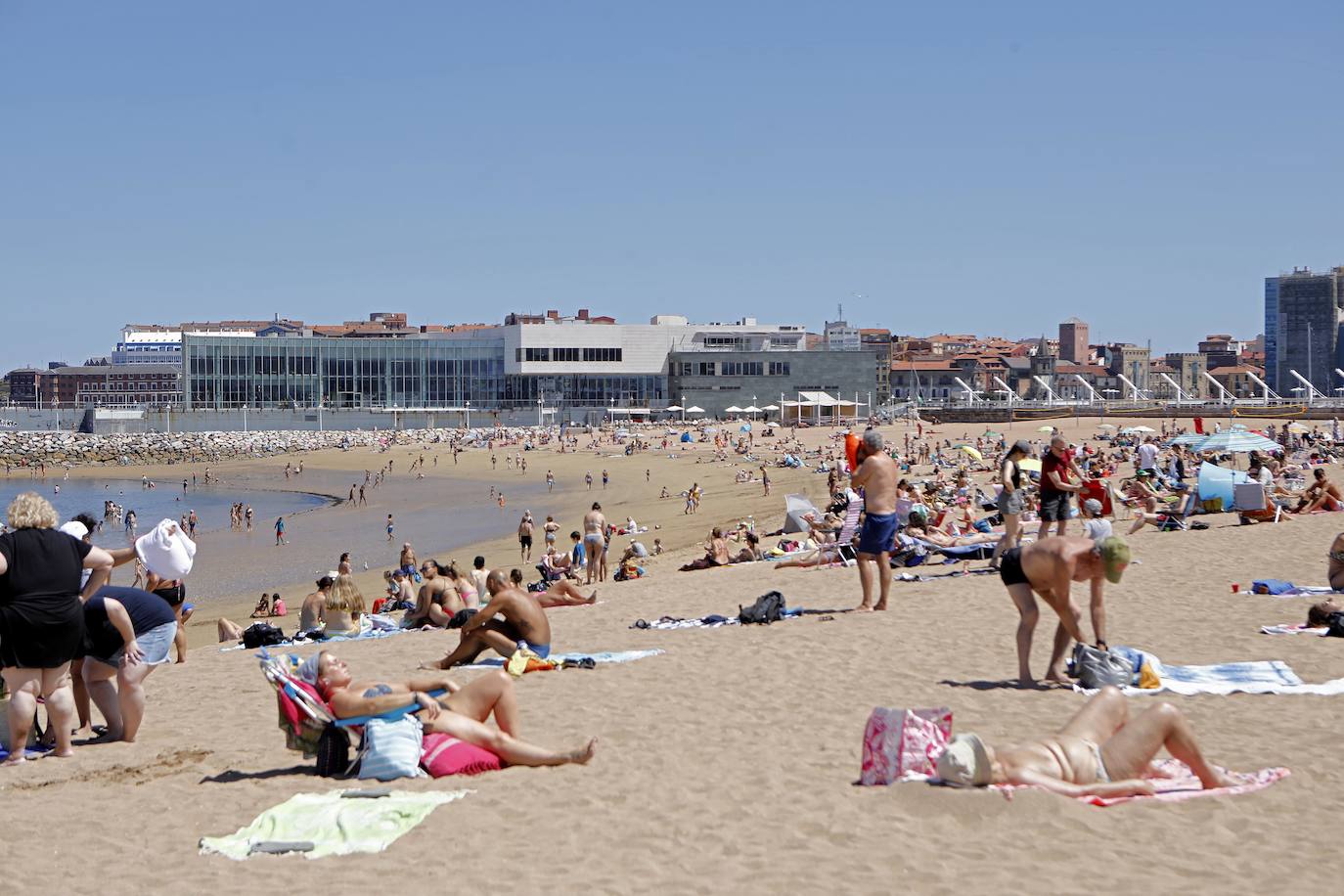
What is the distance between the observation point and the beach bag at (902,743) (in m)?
5.47

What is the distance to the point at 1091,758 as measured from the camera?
5238 mm

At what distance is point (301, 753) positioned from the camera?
6328mm

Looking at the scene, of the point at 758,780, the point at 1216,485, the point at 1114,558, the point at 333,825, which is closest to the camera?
the point at 333,825

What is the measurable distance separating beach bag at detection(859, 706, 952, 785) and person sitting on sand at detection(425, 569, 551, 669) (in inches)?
138

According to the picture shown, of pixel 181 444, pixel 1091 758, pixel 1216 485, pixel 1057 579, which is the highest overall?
pixel 1057 579

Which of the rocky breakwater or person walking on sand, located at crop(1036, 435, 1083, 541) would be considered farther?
the rocky breakwater

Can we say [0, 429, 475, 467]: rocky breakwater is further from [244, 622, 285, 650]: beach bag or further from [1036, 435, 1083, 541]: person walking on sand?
[1036, 435, 1083, 541]: person walking on sand

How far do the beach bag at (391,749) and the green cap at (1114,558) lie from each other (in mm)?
3712

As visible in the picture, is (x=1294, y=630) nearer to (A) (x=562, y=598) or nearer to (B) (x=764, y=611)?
(B) (x=764, y=611)

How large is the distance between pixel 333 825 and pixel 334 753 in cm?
97

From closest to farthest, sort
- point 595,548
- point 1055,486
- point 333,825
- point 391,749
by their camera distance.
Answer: point 333,825 < point 391,749 < point 1055,486 < point 595,548

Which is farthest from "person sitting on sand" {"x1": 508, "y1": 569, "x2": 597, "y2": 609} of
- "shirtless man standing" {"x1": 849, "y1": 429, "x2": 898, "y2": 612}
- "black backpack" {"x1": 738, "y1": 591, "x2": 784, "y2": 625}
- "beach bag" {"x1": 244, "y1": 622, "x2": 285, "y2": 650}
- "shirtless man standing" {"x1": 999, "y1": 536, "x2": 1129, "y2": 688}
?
"shirtless man standing" {"x1": 999, "y1": 536, "x2": 1129, "y2": 688}

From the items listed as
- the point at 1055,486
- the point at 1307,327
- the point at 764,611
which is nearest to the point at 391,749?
the point at 764,611

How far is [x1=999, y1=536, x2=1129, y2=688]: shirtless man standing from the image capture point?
23.4 ft
